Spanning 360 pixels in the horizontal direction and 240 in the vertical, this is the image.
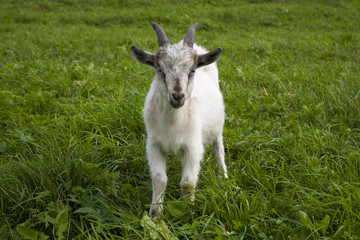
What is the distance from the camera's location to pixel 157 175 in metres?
3.01

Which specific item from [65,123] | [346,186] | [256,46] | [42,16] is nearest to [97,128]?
[65,123]

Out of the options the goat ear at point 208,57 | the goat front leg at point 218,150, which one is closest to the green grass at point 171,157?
the goat front leg at point 218,150

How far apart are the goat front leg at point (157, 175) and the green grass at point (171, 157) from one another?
0.15 m

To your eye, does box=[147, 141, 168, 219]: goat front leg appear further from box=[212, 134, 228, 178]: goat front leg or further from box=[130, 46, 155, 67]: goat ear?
box=[212, 134, 228, 178]: goat front leg

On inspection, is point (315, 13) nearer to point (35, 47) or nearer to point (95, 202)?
point (35, 47)

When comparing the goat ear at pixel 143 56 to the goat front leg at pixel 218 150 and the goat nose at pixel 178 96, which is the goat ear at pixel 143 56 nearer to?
the goat nose at pixel 178 96

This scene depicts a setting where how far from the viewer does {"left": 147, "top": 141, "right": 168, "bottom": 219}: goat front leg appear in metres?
2.88

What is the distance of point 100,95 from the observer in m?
5.29

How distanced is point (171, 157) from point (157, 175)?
906 mm

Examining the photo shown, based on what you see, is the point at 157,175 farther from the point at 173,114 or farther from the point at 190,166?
the point at 173,114

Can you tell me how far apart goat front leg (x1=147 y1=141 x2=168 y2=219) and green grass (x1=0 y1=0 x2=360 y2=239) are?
15 centimetres

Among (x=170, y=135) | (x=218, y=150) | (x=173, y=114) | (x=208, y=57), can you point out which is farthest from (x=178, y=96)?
(x=218, y=150)

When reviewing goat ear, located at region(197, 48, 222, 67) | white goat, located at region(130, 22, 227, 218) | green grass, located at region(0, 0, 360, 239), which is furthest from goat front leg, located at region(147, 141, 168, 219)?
goat ear, located at region(197, 48, 222, 67)

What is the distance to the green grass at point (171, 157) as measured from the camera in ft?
8.31
